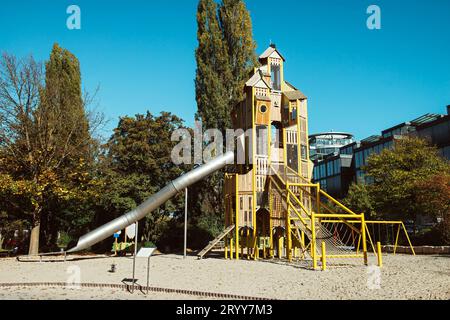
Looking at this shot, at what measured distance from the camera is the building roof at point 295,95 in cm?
2299

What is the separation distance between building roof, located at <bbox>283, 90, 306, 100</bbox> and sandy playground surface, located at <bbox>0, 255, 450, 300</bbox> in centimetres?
1017

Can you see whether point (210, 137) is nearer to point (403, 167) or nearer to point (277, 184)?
point (277, 184)

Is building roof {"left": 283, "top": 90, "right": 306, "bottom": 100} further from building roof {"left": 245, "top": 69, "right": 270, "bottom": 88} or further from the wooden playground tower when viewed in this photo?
building roof {"left": 245, "top": 69, "right": 270, "bottom": 88}

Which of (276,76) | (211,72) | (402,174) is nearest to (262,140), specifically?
(276,76)

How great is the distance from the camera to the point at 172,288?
11.8 meters

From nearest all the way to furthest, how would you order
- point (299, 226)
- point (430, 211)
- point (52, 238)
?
point (299, 226) < point (430, 211) < point (52, 238)

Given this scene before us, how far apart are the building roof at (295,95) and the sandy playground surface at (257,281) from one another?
33.4ft

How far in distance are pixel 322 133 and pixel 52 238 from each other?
7997 centimetres

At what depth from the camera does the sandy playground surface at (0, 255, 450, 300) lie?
10719mm

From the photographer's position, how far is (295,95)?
23.3 meters

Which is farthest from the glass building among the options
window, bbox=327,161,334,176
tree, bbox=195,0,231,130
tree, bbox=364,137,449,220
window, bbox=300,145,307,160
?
window, bbox=300,145,307,160
